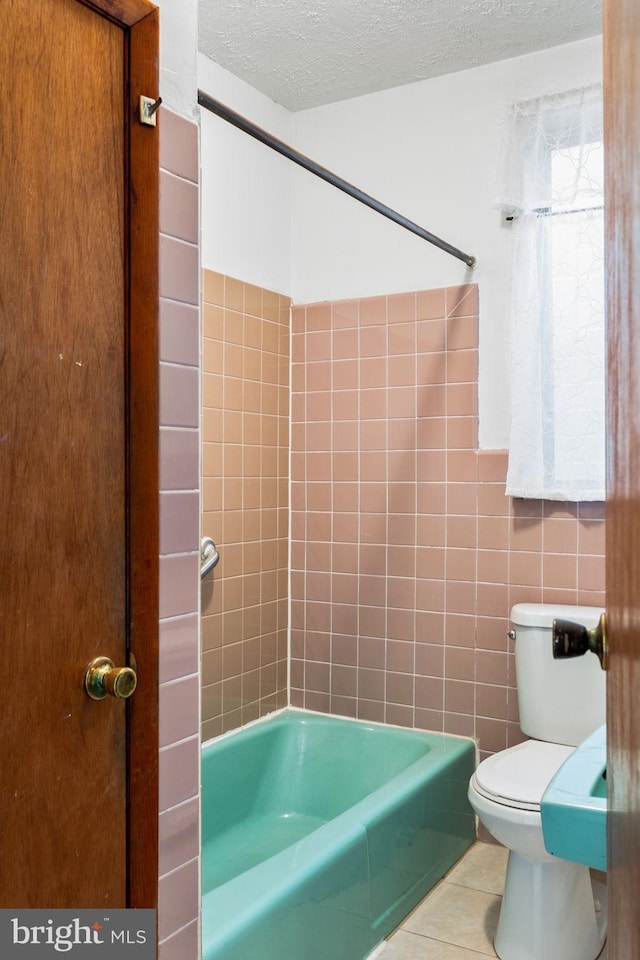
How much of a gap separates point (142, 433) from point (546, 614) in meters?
1.60

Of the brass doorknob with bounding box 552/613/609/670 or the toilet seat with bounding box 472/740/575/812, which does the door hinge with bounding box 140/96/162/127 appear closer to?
the brass doorknob with bounding box 552/613/609/670

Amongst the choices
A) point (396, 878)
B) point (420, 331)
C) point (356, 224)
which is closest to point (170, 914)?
point (396, 878)

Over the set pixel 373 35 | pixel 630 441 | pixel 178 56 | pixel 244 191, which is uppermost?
pixel 373 35

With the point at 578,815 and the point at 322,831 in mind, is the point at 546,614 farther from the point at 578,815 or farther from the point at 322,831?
the point at 578,815

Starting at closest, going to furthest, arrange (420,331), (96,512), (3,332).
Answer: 1. (3,332)
2. (96,512)
3. (420,331)

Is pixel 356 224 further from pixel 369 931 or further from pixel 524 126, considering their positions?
pixel 369 931

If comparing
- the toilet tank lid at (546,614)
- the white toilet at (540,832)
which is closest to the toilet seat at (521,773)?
the white toilet at (540,832)

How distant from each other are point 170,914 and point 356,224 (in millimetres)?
2301

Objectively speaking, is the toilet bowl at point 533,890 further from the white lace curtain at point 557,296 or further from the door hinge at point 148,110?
the door hinge at point 148,110

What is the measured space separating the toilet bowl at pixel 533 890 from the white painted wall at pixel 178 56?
1.73 m

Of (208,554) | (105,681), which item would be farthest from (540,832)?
(105,681)

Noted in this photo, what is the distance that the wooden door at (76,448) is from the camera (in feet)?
3.42

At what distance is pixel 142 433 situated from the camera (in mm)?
1222

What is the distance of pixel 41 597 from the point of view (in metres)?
1.08
